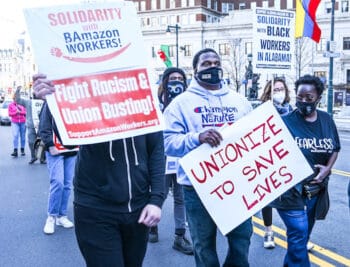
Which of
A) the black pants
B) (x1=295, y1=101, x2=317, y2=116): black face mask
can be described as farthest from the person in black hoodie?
(x1=295, y1=101, x2=317, y2=116): black face mask

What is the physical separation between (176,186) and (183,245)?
64cm

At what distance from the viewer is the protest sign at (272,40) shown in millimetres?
6406

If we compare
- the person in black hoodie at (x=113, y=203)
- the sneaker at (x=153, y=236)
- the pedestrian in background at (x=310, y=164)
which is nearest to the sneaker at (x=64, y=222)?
the sneaker at (x=153, y=236)

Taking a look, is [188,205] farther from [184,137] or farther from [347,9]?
[347,9]

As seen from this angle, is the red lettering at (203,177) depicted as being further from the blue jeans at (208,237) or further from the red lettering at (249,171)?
the red lettering at (249,171)

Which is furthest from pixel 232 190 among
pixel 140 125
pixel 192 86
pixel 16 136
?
pixel 16 136

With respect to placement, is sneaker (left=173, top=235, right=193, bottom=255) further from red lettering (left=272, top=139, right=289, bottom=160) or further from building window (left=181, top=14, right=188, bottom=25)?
building window (left=181, top=14, right=188, bottom=25)

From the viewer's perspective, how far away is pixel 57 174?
5.58 meters

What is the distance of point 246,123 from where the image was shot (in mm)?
3314

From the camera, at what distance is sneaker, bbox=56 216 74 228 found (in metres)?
5.80

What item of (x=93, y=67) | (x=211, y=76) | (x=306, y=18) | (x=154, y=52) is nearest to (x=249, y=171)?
(x=211, y=76)

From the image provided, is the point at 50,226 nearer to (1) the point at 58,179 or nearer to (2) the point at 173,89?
(1) the point at 58,179

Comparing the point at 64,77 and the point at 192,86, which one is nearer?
the point at 64,77

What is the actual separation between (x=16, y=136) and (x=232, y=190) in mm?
11115
